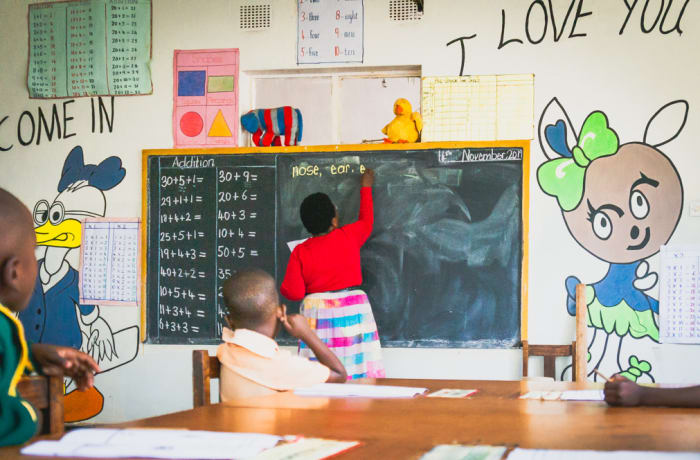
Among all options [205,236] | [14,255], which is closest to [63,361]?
[14,255]

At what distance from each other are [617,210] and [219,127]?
2.11 meters

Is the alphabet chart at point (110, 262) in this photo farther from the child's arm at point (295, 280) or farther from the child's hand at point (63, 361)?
the child's hand at point (63, 361)

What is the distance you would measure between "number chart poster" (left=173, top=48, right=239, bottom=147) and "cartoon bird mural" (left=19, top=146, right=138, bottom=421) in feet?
1.50

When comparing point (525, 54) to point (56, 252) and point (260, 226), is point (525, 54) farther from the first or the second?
point (56, 252)

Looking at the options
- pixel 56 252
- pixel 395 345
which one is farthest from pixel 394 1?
pixel 56 252

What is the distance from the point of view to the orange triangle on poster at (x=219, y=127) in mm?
4160

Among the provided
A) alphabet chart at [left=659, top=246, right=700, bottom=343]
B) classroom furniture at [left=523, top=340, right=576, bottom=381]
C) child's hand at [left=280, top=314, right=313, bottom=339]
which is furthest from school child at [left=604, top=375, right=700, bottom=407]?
alphabet chart at [left=659, top=246, right=700, bottom=343]

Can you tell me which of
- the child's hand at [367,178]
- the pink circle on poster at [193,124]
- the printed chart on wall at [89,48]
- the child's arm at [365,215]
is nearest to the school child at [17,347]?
the child's arm at [365,215]

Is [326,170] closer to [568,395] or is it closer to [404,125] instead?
[404,125]

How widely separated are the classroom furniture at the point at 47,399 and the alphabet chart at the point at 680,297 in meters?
3.19

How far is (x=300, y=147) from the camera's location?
160 inches

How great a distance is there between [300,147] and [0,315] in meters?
3.13

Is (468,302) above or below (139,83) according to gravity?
below

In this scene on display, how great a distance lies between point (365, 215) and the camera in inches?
151
